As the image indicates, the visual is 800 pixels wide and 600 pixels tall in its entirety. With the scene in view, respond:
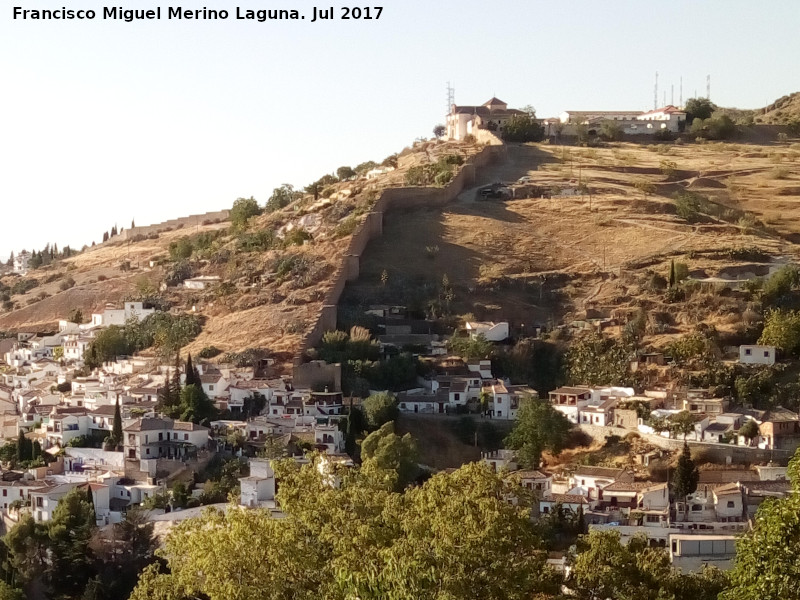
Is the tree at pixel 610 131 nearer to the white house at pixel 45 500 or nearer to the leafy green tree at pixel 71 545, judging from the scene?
the white house at pixel 45 500

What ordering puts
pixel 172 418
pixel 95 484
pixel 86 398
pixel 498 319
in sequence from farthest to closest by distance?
pixel 498 319, pixel 86 398, pixel 172 418, pixel 95 484

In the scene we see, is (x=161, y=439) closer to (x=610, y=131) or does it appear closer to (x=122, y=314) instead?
(x=122, y=314)

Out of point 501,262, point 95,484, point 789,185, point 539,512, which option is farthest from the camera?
point 789,185

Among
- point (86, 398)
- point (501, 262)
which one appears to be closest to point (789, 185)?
point (501, 262)

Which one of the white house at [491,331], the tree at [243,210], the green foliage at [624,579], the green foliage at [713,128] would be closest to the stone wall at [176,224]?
the tree at [243,210]

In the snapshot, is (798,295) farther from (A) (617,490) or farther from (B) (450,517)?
(B) (450,517)
